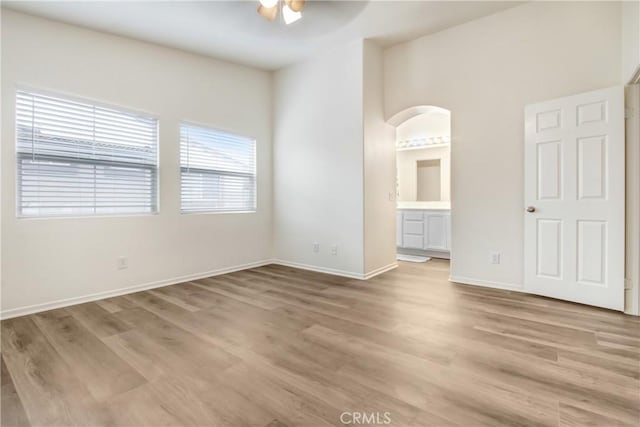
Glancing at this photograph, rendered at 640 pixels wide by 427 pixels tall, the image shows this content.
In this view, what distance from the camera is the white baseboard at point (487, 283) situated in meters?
3.36

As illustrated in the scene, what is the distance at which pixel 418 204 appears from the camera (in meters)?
6.07

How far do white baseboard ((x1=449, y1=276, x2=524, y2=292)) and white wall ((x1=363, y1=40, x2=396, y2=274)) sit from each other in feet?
3.27

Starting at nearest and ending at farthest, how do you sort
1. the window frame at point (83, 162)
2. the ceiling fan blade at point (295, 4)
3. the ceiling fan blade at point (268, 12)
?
the ceiling fan blade at point (295, 4) → the ceiling fan blade at point (268, 12) → the window frame at point (83, 162)

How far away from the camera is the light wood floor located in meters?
1.48

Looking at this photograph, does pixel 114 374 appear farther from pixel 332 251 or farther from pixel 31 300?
pixel 332 251

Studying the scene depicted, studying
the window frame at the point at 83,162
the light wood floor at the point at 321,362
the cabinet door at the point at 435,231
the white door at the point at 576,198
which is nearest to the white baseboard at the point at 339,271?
the light wood floor at the point at 321,362

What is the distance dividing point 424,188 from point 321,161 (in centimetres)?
264

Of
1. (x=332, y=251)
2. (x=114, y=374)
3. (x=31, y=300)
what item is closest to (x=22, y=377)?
(x=114, y=374)

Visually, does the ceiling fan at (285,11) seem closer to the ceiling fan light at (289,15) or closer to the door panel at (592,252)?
the ceiling fan light at (289,15)

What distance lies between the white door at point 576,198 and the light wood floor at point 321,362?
0.26 m

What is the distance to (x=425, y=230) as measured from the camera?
555 centimetres

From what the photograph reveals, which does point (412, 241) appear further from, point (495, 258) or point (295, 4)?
point (295, 4)

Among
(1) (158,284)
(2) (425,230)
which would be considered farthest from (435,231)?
(1) (158,284)

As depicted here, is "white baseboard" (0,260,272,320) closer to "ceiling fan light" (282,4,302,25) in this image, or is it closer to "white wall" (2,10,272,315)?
"white wall" (2,10,272,315)
